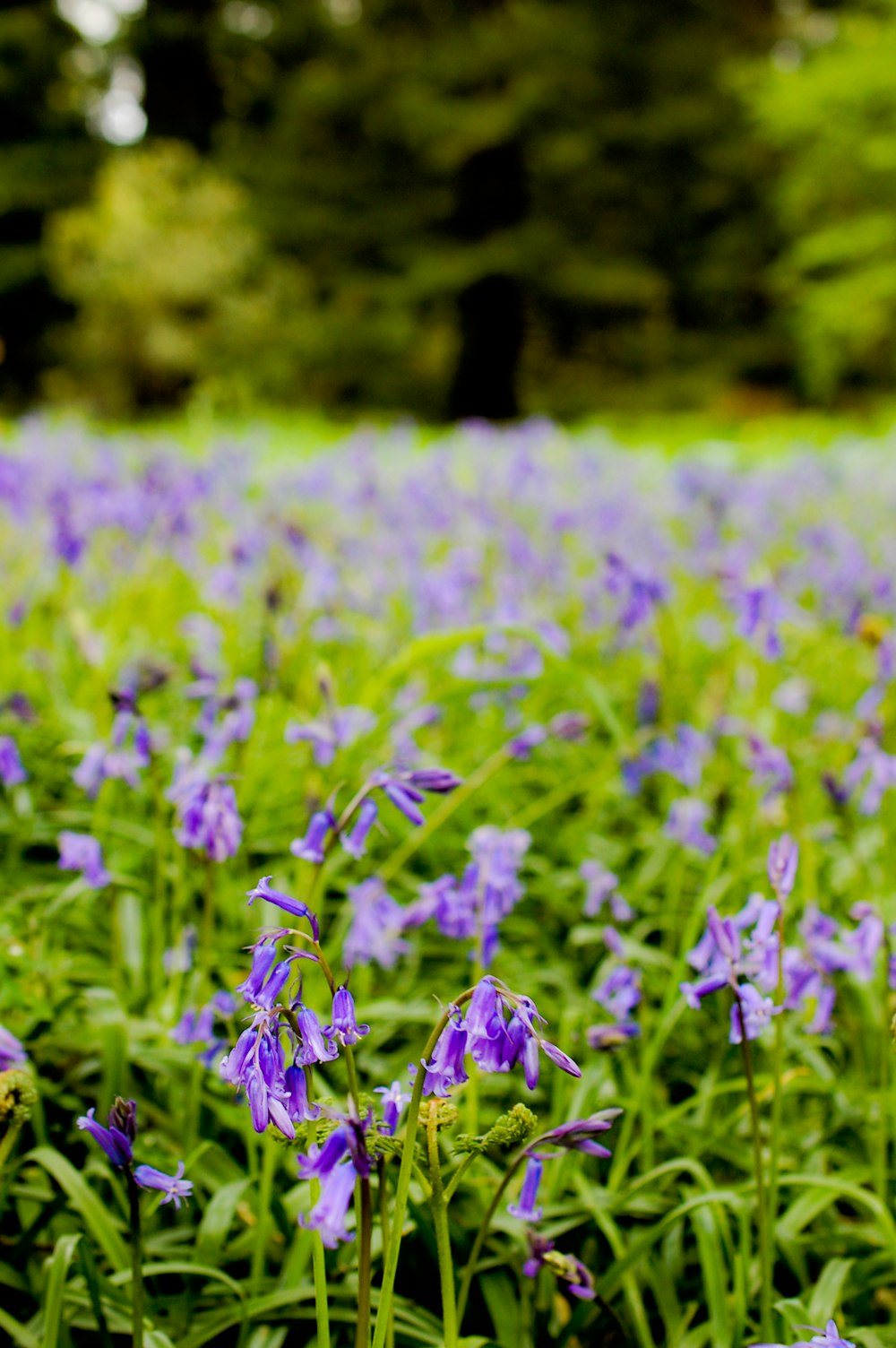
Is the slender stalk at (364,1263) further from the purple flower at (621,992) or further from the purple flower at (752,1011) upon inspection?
the purple flower at (621,992)

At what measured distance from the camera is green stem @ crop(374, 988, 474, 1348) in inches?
31.9

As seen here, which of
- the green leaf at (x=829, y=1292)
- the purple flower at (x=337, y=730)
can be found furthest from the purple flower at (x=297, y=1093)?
the purple flower at (x=337, y=730)

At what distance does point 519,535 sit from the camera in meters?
3.64

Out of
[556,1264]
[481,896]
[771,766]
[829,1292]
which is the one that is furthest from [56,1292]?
[771,766]

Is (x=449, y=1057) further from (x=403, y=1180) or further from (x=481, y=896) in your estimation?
(x=481, y=896)

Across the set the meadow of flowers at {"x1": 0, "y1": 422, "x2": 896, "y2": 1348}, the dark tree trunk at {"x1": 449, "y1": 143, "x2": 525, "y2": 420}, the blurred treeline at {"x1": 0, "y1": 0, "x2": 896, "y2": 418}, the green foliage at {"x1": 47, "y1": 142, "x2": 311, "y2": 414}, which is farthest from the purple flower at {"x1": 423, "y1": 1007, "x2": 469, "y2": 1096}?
the dark tree trunk at {"x1": 449, "y1": 143, "x2": 525, "y2": 420}

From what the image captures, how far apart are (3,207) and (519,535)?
20131 millimetres

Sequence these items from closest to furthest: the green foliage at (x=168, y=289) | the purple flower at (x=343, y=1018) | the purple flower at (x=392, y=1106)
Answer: the purple flower at (x=343, y=1018) < the purple flower at (x=392, y=1106) < the green foliage at (x=168, y=289)

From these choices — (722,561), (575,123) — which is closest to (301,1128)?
(722,561)

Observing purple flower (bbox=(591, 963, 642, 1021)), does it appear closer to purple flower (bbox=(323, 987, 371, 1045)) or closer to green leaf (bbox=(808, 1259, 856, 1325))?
green leaf (bbox=(808, 1259, 856, 1325))

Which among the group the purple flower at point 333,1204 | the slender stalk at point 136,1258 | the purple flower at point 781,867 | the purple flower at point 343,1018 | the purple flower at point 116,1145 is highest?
the purple flower at point 781,867

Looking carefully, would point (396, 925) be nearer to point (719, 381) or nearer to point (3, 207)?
point (719, 381)

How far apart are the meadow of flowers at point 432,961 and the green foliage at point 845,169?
10.6 meters

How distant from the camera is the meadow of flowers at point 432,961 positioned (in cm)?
100
